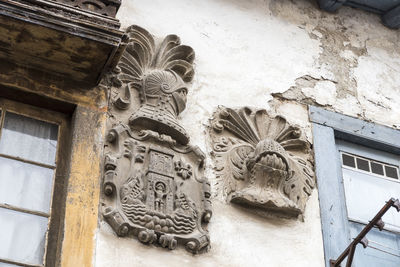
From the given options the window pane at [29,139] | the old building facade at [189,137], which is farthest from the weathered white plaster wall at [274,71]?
the window pane at [29,139]

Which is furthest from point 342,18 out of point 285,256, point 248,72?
point 285,256

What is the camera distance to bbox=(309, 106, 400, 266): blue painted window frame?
5.89 metres

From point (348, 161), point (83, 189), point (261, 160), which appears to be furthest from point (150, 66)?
point (348, 161)

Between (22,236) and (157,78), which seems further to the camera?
(157,78)

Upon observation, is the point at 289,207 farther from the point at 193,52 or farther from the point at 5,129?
the point at 5,129

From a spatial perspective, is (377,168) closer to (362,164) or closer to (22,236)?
(362,164)

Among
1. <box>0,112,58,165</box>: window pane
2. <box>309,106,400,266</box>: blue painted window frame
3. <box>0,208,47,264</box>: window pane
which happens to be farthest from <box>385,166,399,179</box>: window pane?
<box>0,208,47,264</box>: window pane

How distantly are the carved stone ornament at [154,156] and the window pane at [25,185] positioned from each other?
34cm

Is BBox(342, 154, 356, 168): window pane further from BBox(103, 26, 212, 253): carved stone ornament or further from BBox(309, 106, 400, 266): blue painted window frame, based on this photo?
BBox(103, 26, 212, 253): carved stone ornament

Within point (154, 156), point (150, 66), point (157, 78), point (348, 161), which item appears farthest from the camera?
point (348, 161)

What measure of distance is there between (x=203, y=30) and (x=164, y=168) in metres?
1.46

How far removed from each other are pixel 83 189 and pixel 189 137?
2.91 ft

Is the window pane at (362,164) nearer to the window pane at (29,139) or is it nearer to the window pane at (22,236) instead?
the window pane at (29,139)

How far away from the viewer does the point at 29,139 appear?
5.46 metres
